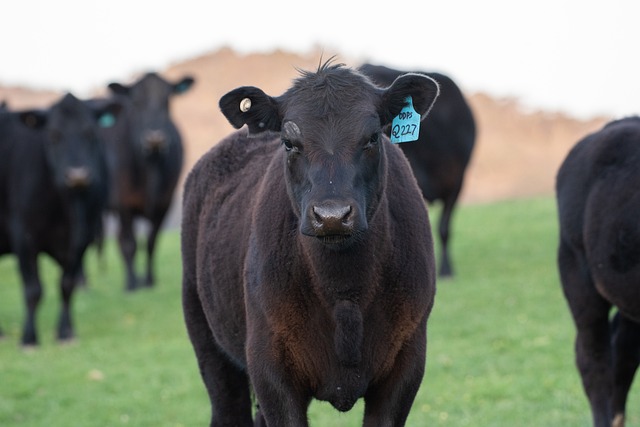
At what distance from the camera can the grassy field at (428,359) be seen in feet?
28.8

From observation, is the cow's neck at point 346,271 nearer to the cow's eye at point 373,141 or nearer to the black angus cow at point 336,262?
the black angus cow at point 336,262

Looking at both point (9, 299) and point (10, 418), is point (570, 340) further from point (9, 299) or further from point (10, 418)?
point (9, 299)

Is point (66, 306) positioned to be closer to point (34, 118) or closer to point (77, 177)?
point (77, 177)

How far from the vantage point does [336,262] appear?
489 cm

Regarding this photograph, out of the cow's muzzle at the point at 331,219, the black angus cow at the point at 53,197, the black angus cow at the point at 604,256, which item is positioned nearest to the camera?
the cow's muzzle at the point at 331,219

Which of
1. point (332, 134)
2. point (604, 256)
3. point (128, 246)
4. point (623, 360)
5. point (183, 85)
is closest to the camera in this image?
point (332, 134)

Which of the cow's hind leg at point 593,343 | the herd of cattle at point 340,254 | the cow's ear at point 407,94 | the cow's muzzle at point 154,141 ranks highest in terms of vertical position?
the cow's ear at point 407,94

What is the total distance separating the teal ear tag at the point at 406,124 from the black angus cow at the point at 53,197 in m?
7.96

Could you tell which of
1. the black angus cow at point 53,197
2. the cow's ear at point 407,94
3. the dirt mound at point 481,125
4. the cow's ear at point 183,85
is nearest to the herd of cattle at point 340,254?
the cow's ear at point 407,94

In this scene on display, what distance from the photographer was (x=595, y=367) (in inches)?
282

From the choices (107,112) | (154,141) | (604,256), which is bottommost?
(154,141)

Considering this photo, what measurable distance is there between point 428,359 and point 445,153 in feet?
16.7

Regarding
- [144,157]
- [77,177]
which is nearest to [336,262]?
[77,177]

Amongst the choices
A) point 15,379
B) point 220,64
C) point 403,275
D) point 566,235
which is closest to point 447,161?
point 15,379
